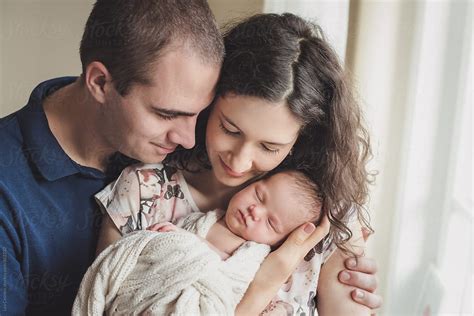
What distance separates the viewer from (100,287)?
1261mm

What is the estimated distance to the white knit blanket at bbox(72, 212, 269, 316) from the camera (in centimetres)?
123

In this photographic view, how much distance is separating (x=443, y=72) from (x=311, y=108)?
2.76ft

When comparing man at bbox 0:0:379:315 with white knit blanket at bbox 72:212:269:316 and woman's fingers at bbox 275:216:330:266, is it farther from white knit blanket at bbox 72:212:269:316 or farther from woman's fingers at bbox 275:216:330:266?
white knit blanket at bbox 72:212:269:316

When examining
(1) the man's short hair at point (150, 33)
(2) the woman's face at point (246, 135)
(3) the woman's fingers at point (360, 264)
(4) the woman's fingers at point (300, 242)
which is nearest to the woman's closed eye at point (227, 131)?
(2) the woman's face at point (246, 135)

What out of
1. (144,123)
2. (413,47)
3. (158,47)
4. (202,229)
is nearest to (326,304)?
(202,229)

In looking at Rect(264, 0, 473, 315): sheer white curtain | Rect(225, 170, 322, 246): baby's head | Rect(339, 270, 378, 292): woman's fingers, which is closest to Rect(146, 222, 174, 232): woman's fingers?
Rect(225, 170, 322, 246): baby's head

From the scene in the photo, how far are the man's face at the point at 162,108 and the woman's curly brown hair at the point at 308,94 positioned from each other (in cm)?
6

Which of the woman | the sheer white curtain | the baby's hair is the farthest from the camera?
the sheer white curtain

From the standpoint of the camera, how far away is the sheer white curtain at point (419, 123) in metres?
1.98

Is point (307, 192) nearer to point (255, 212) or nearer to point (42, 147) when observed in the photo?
point (255, 212)

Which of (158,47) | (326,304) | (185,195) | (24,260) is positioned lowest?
(326,304)

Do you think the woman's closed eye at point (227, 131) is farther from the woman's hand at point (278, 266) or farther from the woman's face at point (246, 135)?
the woman's hand at point (278, 266)

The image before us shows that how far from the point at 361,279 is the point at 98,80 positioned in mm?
769

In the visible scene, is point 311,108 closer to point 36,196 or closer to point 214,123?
point 214,123
